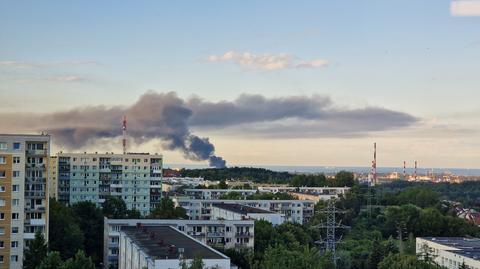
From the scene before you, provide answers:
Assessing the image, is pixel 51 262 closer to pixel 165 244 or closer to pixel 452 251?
pixel 165 244

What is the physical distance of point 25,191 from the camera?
22359 mm

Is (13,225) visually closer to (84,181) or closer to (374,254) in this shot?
(374,254)

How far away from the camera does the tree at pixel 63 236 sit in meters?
24.7

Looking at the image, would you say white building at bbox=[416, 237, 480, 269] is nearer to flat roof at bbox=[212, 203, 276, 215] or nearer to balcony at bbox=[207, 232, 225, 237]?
balcony at bbox=[207, 232, 225, 237]

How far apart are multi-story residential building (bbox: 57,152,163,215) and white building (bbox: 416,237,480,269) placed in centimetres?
1579

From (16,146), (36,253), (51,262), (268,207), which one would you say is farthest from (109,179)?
(51,262)

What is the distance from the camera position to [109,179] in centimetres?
3969

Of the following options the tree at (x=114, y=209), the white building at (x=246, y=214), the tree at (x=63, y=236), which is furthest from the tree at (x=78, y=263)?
the tree at (x=114, y=209)

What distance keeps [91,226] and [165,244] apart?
1093 cm

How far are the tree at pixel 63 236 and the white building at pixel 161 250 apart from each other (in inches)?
75.9

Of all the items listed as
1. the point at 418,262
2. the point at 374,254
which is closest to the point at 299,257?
the point at 418,262

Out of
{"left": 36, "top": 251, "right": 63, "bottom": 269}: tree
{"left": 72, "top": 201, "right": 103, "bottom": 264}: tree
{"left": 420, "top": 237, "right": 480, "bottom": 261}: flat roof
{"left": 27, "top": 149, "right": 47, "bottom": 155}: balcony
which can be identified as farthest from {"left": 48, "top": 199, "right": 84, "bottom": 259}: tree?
{"left": 420, "top": 237, "right": 480, "bottom": 261}: flat roof

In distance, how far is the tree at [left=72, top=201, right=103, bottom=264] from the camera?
2883 centimetres

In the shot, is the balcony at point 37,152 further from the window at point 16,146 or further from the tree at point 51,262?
the tree at point 51,262
